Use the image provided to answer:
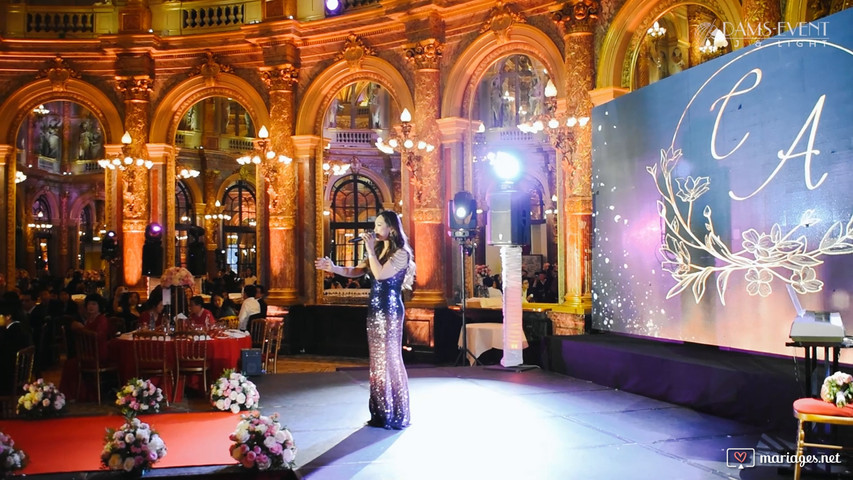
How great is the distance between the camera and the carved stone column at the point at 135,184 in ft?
47.9

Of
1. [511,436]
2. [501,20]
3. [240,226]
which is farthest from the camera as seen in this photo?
[240,226]

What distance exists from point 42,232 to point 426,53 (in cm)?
1805

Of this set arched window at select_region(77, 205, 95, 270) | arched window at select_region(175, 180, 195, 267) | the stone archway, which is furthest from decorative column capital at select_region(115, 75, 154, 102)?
arched window at select_region(77, 205, 95, 270)

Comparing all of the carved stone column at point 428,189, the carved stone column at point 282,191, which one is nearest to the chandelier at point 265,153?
Result: the carved stone column at point 282,191

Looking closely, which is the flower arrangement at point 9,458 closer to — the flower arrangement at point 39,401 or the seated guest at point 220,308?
the flower arrangement at point 39,401

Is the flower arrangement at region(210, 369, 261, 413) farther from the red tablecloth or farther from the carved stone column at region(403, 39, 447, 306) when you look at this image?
the carved stone column at region(403, 39, 447, 306)

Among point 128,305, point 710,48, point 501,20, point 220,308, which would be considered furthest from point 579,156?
point 128,305

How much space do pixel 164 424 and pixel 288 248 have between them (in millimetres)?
7574

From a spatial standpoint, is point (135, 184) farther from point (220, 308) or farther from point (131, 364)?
point (131, 364)

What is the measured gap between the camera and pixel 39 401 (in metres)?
6.85

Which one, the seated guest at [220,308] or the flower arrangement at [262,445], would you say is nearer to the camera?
the flower arrangement at [262,445]

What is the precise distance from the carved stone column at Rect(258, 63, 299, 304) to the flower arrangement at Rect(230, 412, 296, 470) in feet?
30.0

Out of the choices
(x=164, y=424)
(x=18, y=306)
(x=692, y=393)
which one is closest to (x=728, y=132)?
(x=692, y=393)

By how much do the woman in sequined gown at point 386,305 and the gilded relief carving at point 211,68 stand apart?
9.60m
